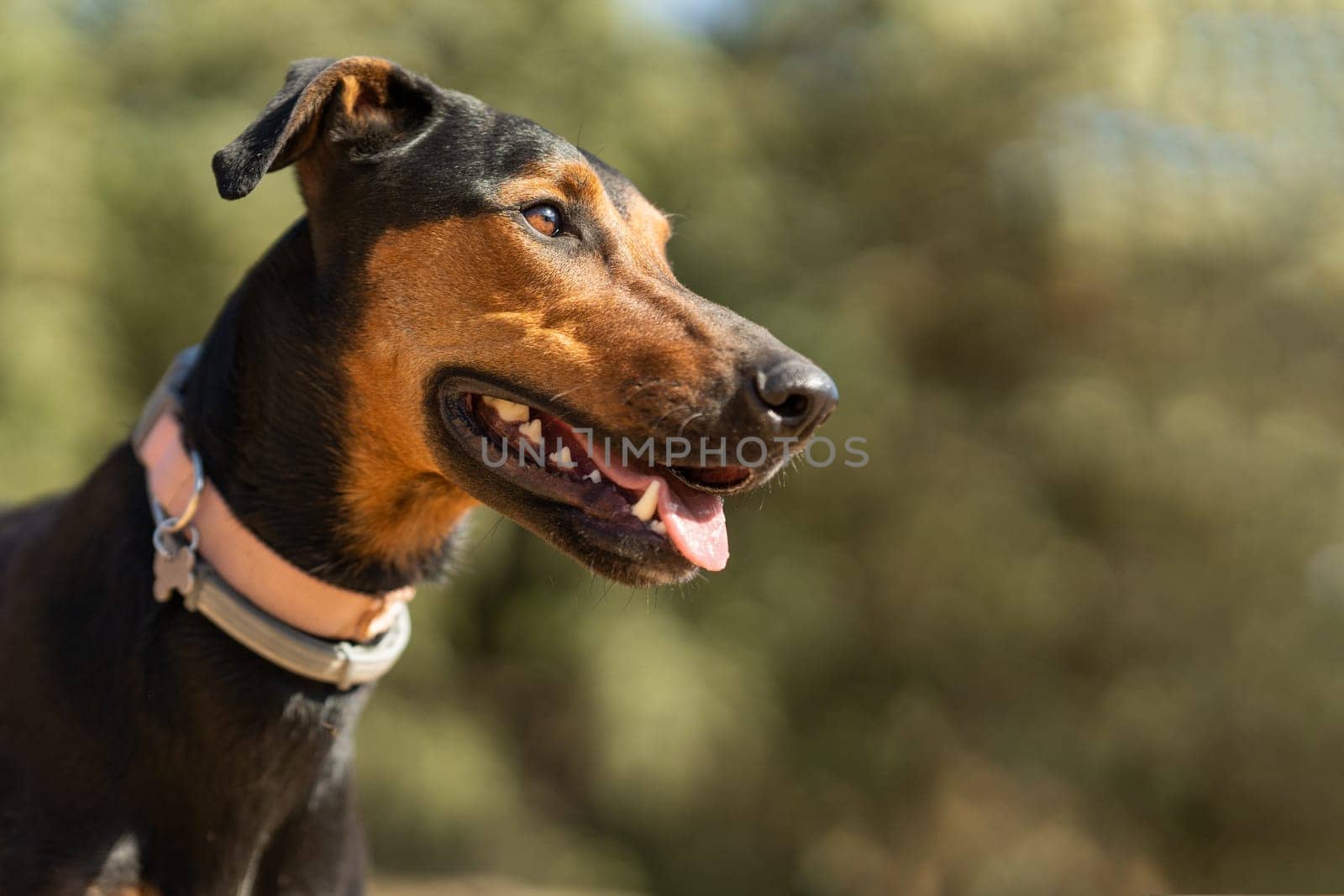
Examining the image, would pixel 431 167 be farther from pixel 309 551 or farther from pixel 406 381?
pixel 309 551

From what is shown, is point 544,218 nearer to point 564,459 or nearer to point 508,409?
point 508,409

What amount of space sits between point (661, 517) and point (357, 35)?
5.23m

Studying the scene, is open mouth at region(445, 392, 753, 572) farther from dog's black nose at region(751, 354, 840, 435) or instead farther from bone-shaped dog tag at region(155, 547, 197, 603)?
bone-shaped dog tag at region(155, 547, 197, 603)

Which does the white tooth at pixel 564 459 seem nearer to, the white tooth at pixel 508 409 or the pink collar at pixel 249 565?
the white tooth at pixel 508 409

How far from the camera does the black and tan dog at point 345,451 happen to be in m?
2.39

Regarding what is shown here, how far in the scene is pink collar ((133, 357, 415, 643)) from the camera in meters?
2.50

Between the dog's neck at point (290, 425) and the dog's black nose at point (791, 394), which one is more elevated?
the dog's black nose at point (791, 394)

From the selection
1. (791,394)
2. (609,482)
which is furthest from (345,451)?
(791,394)

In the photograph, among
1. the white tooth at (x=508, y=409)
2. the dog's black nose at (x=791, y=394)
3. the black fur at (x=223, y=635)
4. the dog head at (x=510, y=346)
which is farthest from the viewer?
the white tooth at (x=508, y=409)

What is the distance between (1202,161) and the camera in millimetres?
6746

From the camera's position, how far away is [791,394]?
223 cm

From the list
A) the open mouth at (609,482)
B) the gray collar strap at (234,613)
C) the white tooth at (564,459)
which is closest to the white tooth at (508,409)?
the open mouth at (609,482)

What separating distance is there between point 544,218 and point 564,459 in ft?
1.71

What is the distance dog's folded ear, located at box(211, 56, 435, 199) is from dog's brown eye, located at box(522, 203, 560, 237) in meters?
0.37
